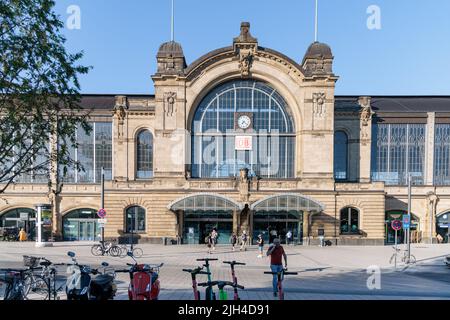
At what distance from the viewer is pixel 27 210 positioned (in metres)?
36.6

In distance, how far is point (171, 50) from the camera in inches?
1359

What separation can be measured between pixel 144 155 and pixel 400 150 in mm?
30315

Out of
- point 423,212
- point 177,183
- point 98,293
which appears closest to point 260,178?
point 177,183

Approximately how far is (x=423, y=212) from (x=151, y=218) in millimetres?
30911

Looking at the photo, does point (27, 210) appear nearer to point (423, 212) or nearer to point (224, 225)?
point (224, 225)

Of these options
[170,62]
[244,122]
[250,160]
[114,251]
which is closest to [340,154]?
[250,160]

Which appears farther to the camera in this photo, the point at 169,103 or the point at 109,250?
the point at 169,103

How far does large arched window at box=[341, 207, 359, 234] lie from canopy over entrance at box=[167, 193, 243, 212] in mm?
11063

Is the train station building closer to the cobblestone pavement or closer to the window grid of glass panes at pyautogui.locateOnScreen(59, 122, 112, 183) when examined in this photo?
the window grid of glass panes at pyautogui.locateOnScreen(59, 122, 112, 183)

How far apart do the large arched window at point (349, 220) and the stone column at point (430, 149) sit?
11.5 meters

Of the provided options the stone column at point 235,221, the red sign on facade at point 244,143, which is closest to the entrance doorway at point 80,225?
the stone column at point 235,221

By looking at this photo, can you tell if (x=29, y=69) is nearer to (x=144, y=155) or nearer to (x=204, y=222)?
(x=204, y=222)
